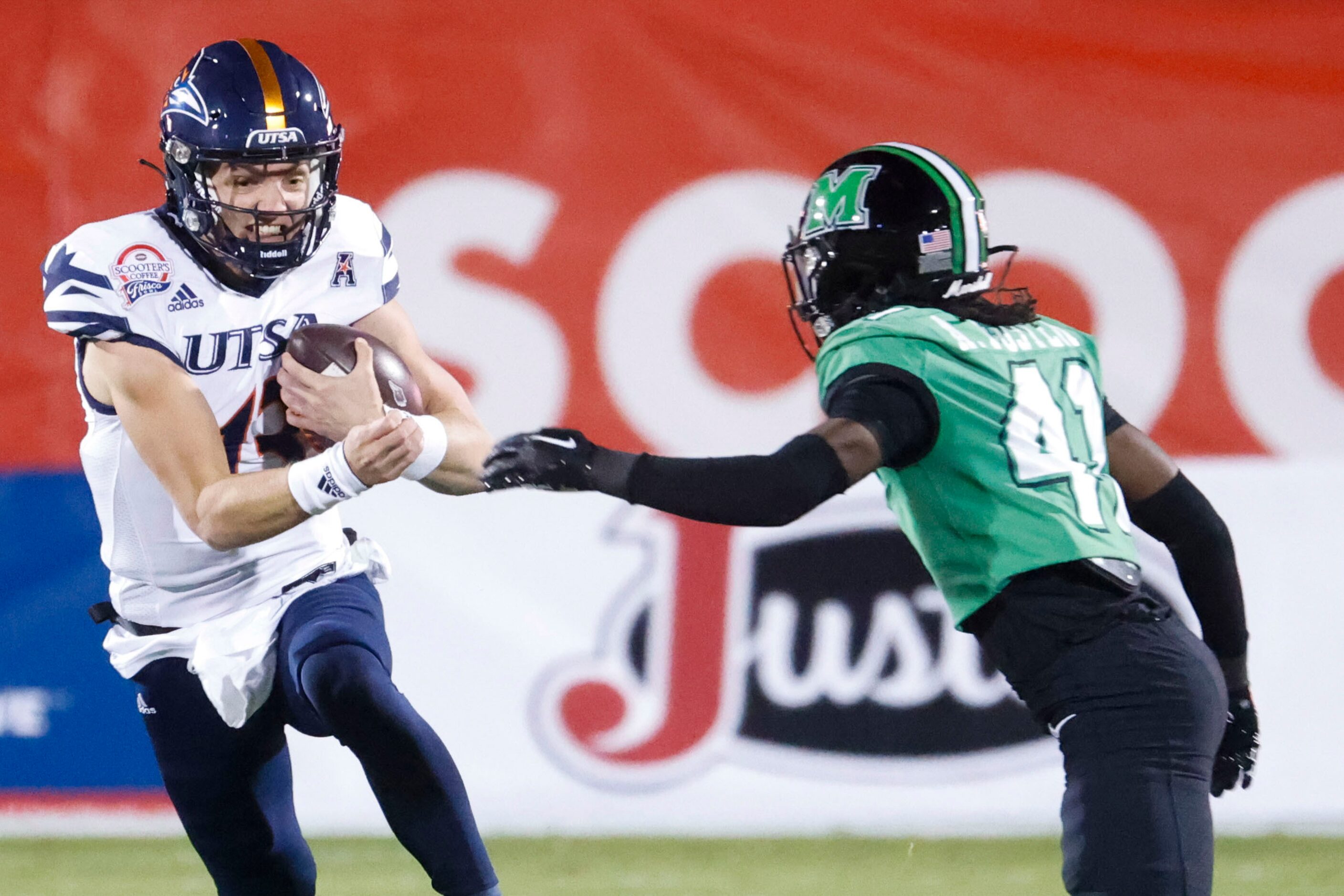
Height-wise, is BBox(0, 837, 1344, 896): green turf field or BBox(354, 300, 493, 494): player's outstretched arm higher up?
BBox(354, 300, 493, 494): player's outstretched arm

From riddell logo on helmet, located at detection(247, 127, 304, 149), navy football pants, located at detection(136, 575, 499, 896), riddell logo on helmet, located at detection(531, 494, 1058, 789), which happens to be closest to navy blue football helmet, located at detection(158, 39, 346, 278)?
riddell logo on helmet, located at detection(247, 127, 304, 149)

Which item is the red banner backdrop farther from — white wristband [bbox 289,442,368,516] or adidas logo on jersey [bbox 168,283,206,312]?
white wristband [bbox 289,442,368,516]

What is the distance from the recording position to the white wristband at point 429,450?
2.67m

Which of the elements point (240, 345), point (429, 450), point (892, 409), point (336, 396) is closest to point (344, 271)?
point (240, 345)

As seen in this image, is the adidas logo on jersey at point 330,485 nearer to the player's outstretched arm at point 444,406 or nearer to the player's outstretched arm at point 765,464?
the player's outstretched arm at point 444,406

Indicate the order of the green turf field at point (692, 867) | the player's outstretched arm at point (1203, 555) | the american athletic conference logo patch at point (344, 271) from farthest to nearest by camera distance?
the green turf field at point (692, 867) < the american athletic conference logo patch at point (344, 271) < the player's outstretched arm at point (1203, 555)

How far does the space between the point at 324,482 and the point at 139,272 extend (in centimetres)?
51

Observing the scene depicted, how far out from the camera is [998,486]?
2094 mm

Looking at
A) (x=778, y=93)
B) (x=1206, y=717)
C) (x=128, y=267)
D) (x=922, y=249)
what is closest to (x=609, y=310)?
(x=778, y=93)

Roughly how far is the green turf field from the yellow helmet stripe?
6.18ft

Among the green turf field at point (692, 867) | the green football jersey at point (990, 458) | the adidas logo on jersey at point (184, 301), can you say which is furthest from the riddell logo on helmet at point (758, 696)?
the green football jersey at point (990, 458)

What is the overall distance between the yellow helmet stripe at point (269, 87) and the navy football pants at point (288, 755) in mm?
789

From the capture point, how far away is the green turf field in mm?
3832

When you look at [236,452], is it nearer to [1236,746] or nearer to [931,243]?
[931,243]
